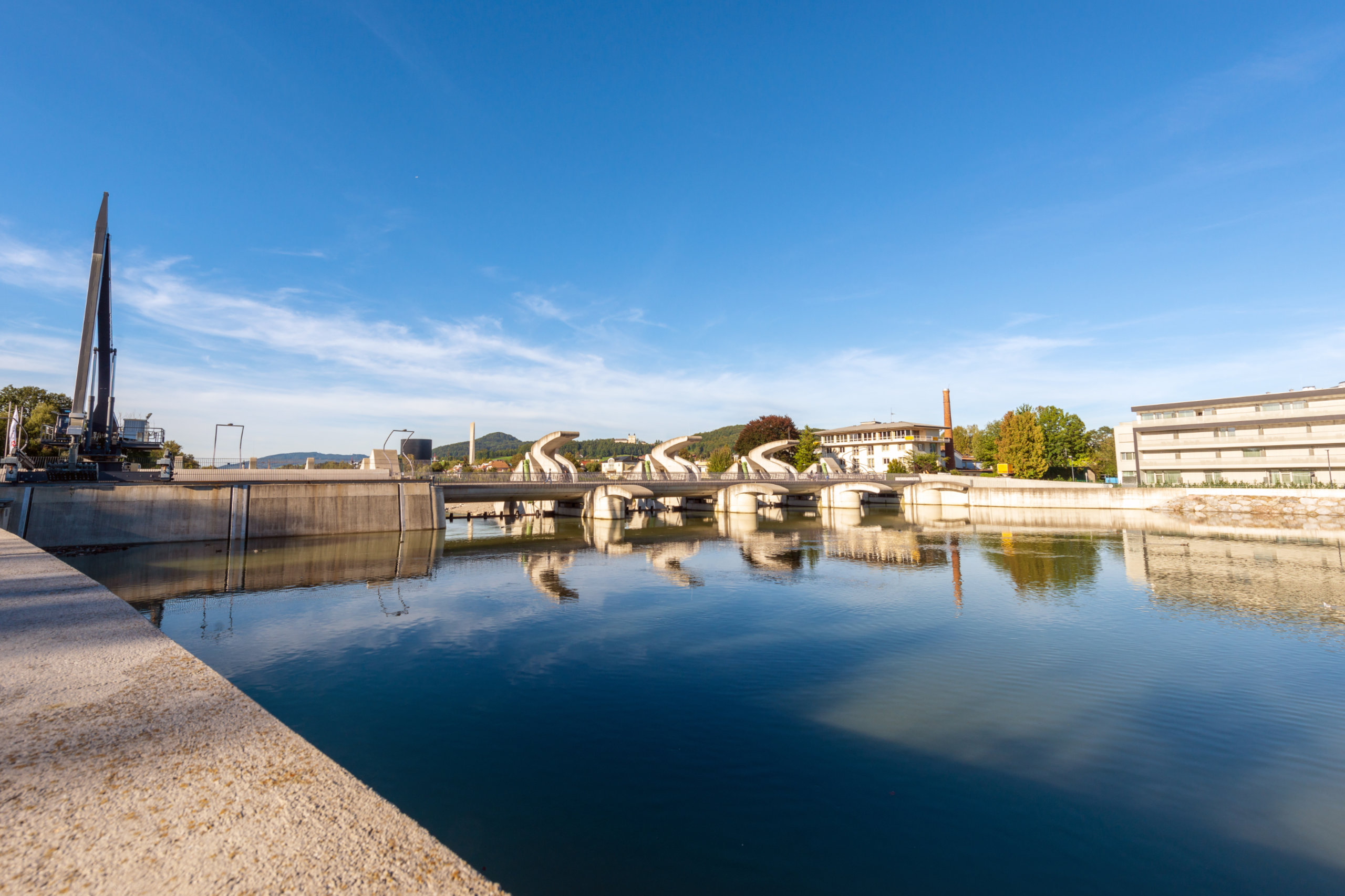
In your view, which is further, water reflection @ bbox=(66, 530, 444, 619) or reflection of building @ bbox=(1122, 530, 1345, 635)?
water reflection @ bbox=(66, 530, 444, 619)

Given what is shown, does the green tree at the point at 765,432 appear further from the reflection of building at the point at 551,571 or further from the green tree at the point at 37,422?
the green tree at the point at 37,422

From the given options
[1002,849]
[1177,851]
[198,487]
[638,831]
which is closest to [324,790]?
[638,831]

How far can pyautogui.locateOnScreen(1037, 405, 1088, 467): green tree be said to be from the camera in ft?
271

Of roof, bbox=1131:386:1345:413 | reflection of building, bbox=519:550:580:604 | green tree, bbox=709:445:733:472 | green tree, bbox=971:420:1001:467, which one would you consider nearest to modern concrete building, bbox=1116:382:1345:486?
roof, bbox=1131:386:1345:413

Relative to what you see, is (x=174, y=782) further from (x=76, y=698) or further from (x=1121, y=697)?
(x=1121, y=697)

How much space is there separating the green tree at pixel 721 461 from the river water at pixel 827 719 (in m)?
97.0

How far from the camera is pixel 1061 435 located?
8262 cm

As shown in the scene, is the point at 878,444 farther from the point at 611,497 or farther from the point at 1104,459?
the point at 611,497

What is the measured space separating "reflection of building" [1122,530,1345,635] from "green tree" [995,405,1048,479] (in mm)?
40770

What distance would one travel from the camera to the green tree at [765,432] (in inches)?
4530

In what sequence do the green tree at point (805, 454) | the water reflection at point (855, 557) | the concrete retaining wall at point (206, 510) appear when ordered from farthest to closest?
the green tree at point (805, 454) < the concrete retaining wall at point (206, 510) < the water reflection at point (855, 557)

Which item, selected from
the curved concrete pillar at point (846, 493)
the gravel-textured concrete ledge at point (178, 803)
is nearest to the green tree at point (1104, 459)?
the curved concrete pillar at point (846, 493)

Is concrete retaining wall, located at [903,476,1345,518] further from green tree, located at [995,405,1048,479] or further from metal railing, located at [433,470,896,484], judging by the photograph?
green tree, located at [995,405,1048,479]

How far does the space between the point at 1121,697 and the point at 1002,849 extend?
282 inches
